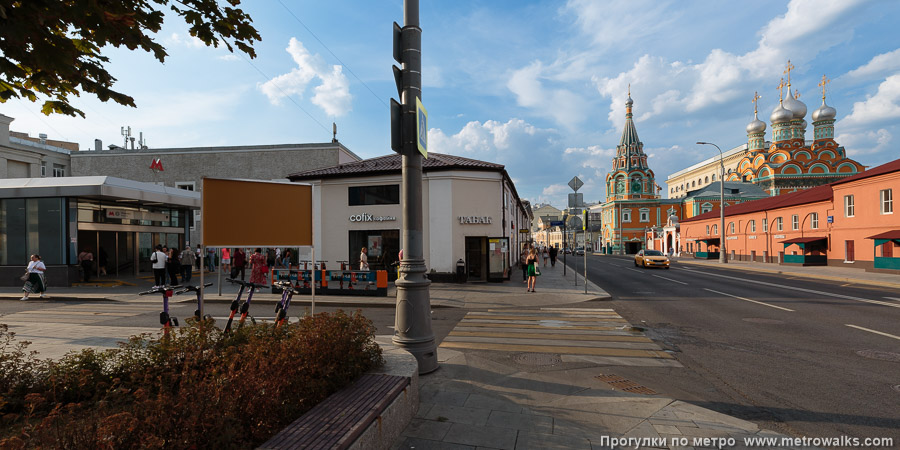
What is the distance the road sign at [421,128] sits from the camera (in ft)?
19.4

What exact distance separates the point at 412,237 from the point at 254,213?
8.14ft

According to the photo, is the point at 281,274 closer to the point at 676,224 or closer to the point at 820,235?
the point at 820,235

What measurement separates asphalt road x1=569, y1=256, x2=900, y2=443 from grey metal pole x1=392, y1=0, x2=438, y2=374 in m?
3.13

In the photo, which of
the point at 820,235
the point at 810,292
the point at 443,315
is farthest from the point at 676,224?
the point at 443,315

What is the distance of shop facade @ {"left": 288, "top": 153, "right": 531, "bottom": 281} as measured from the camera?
2050 centimetres

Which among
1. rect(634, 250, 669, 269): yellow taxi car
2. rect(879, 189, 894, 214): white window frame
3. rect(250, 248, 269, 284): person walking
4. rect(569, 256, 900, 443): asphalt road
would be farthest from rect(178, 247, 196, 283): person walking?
rect(879, 189, 894, 214): white window frame

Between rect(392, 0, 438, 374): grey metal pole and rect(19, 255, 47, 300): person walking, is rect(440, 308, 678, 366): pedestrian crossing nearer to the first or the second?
rect(392, 0, 438, 374): grey metal pole

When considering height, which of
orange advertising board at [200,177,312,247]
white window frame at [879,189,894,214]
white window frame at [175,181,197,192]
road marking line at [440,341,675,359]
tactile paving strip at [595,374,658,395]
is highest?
white window frame at [175,181,197,192]

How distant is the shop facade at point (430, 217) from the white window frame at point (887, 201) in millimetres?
26042

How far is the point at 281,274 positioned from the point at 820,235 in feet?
134

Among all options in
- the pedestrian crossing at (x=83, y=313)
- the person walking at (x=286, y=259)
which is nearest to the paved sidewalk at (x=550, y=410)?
the pedestrian crossing at (x=83, y=313)

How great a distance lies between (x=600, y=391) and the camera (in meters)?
5.35

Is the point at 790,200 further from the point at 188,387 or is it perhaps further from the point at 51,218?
the point at 51,218

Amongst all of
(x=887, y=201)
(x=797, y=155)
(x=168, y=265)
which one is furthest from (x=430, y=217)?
(x=797, y=155)
